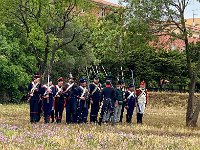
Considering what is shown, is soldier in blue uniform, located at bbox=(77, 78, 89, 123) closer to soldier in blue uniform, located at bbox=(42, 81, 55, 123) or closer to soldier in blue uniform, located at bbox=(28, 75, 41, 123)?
soldier in blue uniform, located at bbox=(42, 81, 55, 123)

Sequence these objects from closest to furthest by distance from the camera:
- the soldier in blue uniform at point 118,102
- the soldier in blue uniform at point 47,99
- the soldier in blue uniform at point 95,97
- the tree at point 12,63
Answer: the soldier in blue uniform at point 47,99 → the soldier in blue uniform at point 95,97 → the soldier in blue uniform at point 118,102 → the tree at point 12,63

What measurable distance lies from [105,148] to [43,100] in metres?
9.95

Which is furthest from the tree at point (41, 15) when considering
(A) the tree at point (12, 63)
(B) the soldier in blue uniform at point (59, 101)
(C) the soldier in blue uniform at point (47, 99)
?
(A) the tree at point (12, 63)

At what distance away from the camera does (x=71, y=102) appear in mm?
22828

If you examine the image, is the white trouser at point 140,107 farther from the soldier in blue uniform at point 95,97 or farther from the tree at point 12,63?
the tree at point 12,63

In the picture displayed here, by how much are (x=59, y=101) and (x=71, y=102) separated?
864 millimetres

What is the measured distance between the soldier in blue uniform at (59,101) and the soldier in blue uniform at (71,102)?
0.35m

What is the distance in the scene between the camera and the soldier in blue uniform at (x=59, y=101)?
23.1 meters

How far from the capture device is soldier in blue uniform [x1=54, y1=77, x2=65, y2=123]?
75.9 ft

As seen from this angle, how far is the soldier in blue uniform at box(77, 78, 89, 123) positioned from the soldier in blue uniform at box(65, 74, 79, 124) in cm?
19

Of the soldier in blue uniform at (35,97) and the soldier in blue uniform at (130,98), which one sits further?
the soldier in blue uniform at (130,98)

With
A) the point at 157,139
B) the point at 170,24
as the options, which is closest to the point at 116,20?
the point at 170,24

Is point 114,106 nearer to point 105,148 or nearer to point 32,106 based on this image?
→ point 32,106

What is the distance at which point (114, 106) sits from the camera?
75.4ft
